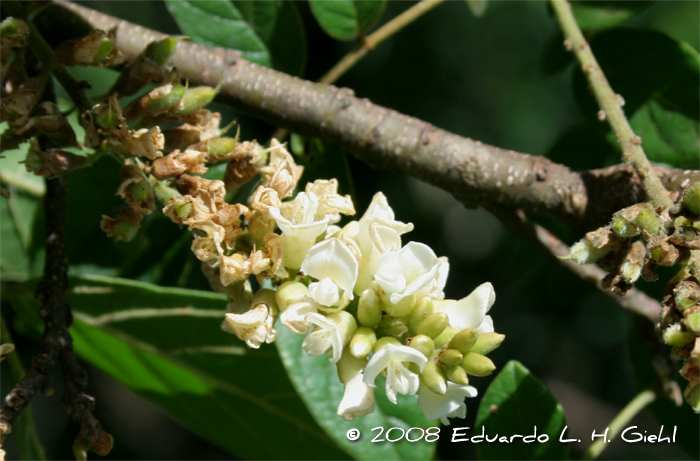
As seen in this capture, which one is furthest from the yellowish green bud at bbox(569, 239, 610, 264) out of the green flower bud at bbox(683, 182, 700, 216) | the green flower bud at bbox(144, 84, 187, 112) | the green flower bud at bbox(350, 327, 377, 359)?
the green flower bud at bbox(144, 84, 187, 112)

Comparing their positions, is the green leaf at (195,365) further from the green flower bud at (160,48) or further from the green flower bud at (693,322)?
the green flower bud at (693,322)

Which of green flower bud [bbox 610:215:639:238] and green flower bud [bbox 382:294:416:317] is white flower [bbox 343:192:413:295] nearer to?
green flower bud [bbox 382:294:416:317]

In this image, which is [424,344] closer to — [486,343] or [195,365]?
[486,343]

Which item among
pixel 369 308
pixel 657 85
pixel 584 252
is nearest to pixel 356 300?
pixel 369 308

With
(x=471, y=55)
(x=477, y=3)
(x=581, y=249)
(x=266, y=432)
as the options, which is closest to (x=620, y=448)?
(x=471, y=55)

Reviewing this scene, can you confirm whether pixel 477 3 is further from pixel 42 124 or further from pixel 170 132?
pixel 42 124

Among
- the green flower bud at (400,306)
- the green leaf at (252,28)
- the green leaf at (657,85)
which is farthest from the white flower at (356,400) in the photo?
the green leaf at (657,85)
